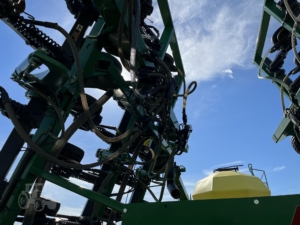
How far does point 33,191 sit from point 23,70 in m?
1.06

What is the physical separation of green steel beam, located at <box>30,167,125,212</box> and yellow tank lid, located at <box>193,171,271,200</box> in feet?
2.77

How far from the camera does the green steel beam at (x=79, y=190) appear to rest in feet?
6.36

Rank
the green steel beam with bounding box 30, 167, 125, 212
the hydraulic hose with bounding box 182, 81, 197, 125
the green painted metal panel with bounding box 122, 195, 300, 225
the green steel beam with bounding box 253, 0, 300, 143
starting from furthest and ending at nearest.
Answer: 1. the green steel beam with bounding box 253, 0, 300, 143
2. the hydraulic hose with bounding box 182, 81, 197, 125
3. the green steel beam with bounding box 30, 167, 125, 212
4. the green painted metal panel with bounding box 122, 195, 300, 225

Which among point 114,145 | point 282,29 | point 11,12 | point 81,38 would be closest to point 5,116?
point 11,12

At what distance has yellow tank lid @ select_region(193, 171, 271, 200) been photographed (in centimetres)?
230

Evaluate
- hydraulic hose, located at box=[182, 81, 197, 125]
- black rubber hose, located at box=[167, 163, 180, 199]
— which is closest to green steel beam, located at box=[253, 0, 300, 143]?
hydraulic hose, located at box=[182, 81, 197, 125]

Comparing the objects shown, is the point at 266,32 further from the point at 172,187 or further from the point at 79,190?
the point at 79,190

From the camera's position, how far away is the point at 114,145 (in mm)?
5047

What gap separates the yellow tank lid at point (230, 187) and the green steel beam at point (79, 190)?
84 centimetres

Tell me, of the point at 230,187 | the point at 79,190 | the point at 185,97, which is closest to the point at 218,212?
the point at 230,187

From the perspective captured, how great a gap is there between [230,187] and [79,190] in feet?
4.12

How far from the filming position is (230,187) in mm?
2350

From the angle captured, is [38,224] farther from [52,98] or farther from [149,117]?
[149,117]

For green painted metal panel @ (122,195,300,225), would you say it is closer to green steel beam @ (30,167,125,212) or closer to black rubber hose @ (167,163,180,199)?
green steel beam @ (30,167,125,212)
